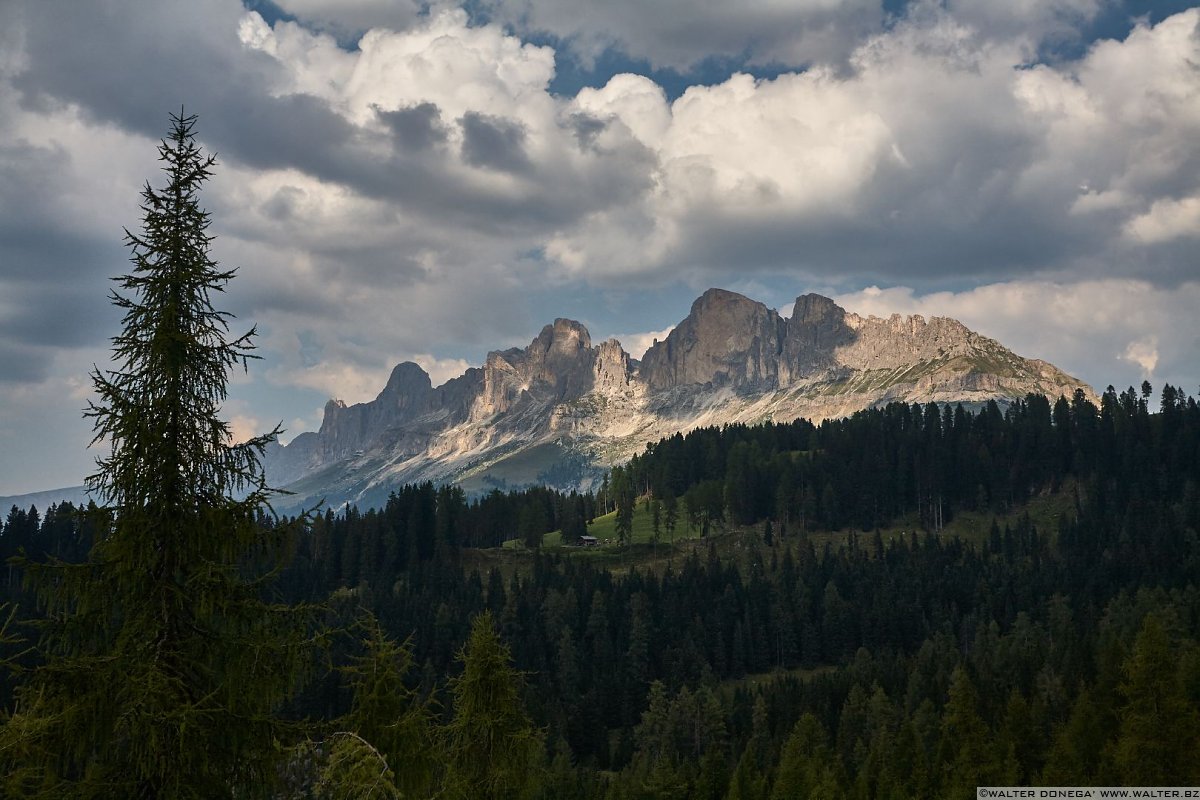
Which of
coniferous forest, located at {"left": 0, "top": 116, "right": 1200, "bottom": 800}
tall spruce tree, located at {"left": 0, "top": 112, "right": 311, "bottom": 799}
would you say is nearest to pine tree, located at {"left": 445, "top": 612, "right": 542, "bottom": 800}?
coniferous forest, located at {"left": 0, "top": 116, "right": 1200, "bottom": 800}

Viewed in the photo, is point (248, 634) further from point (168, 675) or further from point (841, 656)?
point (841, 656)

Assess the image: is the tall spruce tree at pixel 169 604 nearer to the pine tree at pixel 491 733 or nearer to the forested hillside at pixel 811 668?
the forested hillside at pixel 811 668

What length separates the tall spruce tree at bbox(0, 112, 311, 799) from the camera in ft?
52.1

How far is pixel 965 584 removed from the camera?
179 metres

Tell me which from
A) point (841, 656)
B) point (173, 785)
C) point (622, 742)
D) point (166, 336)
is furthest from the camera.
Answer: point (841, 656)

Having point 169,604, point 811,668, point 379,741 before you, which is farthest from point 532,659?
point 169,604

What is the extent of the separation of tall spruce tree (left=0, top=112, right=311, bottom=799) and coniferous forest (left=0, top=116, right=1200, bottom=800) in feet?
0.17

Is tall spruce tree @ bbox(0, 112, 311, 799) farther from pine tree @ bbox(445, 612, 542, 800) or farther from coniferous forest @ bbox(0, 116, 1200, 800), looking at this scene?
pine tree @ bbox(445, 612, 542, 800)

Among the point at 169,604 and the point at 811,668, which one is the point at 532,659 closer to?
the point at 811,668

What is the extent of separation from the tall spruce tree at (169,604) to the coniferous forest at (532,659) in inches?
2.1

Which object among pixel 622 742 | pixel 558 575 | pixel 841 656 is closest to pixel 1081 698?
pixel 622 742

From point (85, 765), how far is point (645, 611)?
163m

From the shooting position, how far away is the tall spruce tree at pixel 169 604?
15.9m

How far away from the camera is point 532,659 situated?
163 m
